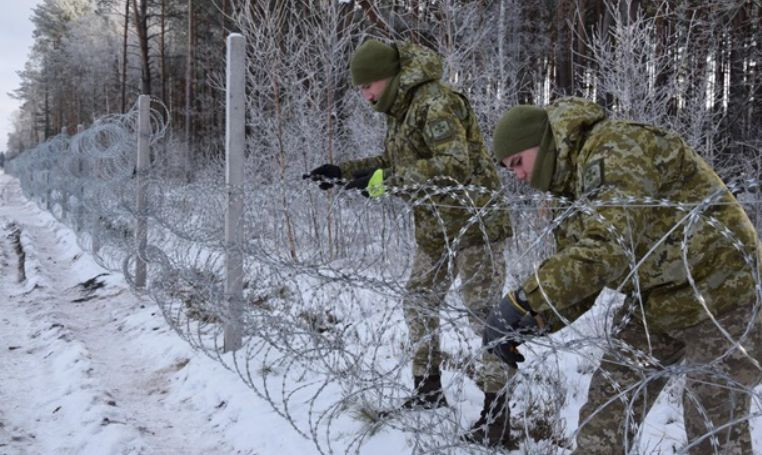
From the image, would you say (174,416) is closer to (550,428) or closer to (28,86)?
(550,428)

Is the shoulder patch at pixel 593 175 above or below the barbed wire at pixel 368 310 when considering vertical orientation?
above

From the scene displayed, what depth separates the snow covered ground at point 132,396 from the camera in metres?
3.01

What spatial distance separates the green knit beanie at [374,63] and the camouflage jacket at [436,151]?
0.19ft

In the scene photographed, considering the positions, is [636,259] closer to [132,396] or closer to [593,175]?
→ [593,175]

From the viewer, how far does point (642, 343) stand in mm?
1894

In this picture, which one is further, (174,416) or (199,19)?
(199,19)

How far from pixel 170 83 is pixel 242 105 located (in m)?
24.8

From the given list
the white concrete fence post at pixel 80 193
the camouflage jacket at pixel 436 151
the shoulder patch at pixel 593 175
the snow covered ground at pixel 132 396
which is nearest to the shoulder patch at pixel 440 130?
the camouflage jacket at pixel 436 151

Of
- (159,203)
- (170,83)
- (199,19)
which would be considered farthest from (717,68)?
(170,83)

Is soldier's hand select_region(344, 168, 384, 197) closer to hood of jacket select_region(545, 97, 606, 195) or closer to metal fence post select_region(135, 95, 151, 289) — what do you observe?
hood of jacket select_region(545, 97, 606, 195)

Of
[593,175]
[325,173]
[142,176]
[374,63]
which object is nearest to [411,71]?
[374,63]

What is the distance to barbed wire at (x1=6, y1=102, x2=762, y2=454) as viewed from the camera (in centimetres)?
155

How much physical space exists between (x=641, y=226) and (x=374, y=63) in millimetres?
1521

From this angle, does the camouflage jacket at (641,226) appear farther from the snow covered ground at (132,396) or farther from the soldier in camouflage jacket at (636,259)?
the snow covered ground at (132,396)
